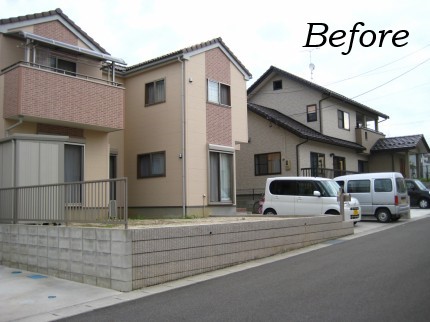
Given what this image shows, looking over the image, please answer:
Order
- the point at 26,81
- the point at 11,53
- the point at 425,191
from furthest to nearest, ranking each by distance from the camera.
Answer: the point at 425,191, the point at 11,53, the point at 26,81

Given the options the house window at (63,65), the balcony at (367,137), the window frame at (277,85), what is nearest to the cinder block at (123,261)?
the house window at (63,65)

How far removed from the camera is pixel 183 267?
26.7 feet

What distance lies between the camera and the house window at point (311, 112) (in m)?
26.4

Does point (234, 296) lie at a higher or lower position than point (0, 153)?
lower

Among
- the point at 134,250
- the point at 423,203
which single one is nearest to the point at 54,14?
the point at 134,250

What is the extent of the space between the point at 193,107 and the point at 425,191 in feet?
52.7

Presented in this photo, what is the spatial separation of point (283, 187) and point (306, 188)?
3.07ft

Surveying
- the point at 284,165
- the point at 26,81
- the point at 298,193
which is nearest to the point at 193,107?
the point at 298,193

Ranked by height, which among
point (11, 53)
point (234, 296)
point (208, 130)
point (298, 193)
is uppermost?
point (11, 53)

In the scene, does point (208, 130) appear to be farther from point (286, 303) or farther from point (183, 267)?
point (286, 303)

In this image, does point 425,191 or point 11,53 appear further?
point 425,191

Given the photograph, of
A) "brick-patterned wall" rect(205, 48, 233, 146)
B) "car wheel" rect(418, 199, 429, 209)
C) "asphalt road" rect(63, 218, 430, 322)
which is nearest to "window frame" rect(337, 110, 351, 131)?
"car wheel" rect(418, 199, 429, 209)

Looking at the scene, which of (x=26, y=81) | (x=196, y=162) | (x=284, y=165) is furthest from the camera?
(x=284, y=165)

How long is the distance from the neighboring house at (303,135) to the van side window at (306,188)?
6.11m
